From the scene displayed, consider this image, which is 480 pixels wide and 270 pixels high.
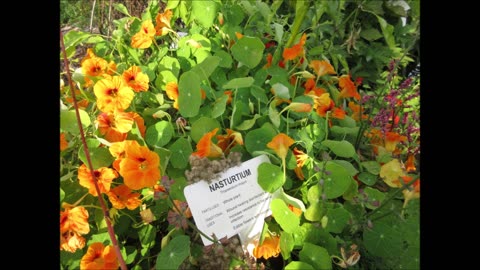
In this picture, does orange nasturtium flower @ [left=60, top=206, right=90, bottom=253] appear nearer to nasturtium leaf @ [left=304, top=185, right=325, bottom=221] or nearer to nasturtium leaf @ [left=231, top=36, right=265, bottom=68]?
nasturtium leaf @ [left=304, top=185, right=325, bottom=221]

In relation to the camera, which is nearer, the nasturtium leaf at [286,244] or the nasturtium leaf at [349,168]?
the nasturtium leaf at [286,244]

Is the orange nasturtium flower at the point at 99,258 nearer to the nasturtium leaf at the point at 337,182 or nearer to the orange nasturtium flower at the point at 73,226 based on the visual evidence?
the orange nasturtium flower at the point at 73,226

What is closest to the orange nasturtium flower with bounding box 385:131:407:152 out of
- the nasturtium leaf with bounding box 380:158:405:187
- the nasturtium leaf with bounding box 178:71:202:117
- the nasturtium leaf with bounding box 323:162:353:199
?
the nasturtium leaf with bounding box 380:158:405:187

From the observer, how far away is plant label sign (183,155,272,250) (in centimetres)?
72

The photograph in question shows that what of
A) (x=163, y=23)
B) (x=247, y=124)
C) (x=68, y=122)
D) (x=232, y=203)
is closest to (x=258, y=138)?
(x=247, y=124)

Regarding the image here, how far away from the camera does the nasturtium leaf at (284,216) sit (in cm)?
71

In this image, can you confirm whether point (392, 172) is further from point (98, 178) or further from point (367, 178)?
point (98, 178)

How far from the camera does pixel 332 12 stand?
46.8 inches

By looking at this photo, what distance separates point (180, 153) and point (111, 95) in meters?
Result: 0.19

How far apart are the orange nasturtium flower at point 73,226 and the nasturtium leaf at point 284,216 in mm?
315

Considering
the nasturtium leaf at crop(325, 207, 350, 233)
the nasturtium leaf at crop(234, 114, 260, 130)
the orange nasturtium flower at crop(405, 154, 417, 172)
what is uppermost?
the nasturtium leaf at crop(234, 114, 260, 130)

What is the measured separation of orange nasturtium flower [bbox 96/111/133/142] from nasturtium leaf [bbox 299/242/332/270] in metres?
0.39

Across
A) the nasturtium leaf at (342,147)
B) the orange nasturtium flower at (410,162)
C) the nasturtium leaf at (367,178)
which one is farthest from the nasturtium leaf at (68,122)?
the orange nasturtium flower at (410,162)
